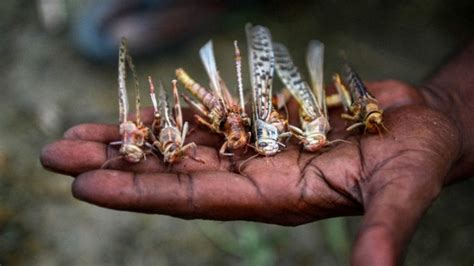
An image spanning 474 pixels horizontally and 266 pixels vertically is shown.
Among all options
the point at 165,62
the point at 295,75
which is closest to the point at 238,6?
the point at 165,62

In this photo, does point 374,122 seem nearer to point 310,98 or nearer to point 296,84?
point 310,98

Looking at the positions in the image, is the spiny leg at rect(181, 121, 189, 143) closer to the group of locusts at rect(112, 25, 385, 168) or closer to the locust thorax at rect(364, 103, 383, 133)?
the group of locusts at rect(112, 25, 385, 168)

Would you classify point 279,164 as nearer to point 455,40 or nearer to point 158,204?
point 158,204

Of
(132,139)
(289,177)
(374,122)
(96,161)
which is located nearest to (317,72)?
(374,122)

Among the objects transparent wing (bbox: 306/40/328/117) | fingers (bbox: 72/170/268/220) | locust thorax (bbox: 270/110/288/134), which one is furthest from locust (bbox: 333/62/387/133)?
fingers (bbox: 72/170/268/220)

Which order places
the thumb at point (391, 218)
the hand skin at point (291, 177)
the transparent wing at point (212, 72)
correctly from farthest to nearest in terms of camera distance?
the transparent wing at point (212, 72) < the hand skin at point (291, 177) < the thumb at point (391, 218)

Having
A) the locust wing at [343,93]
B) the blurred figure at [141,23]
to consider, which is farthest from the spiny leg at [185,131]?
the blurred figure at [141,23]

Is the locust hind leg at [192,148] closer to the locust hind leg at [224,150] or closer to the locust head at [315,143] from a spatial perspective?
the locust hind leg at [224,150]

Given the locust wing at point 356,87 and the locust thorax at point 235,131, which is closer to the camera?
the locust thorax at point 235,131
